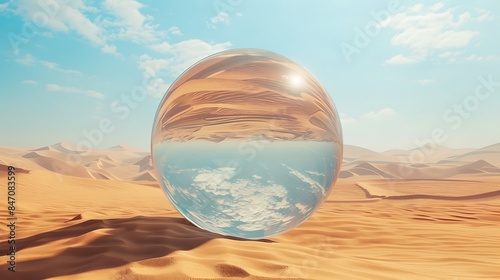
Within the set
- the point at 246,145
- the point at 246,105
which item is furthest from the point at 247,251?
the point at 246,105

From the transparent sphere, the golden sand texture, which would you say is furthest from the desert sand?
the golden sand texture

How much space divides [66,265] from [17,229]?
2507 millimetres

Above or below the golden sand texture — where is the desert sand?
below

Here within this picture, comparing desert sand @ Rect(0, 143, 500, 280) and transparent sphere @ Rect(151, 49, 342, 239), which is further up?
transparent sphere @ Rect(151, 49, 342, 239)

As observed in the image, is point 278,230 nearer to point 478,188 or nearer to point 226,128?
point 226,128

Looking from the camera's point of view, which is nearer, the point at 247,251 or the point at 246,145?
the point at 246,145

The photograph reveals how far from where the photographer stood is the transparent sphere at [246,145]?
268 centimetres

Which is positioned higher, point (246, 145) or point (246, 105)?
point (246, 105)

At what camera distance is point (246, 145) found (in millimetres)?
2691

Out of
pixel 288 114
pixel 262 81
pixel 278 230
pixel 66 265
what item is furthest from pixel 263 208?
pixel 66 265

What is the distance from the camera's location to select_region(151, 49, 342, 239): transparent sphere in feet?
8.78

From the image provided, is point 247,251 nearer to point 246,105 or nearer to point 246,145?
point 246,145

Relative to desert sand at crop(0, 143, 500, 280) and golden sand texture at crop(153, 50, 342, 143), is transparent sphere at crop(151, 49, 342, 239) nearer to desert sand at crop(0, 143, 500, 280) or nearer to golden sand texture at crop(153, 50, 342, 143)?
golden sand texture at crop(153, 50, 342, 143)

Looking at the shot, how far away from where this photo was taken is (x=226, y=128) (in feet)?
9.06
